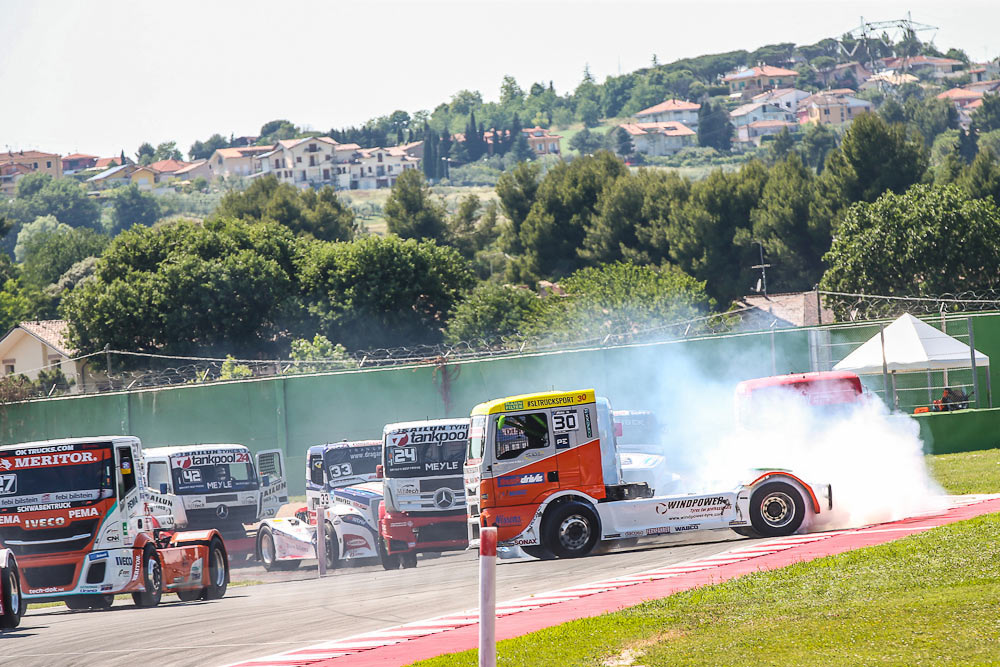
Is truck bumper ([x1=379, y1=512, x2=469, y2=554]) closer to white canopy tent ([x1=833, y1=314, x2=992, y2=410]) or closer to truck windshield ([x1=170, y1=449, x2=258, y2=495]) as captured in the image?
truck windshield ([x1=170, y1=449, x2=258, y2=495])

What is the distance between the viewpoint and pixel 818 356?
3400 cm

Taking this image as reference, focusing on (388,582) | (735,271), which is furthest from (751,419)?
(735,271)

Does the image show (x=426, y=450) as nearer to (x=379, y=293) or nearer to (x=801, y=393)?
(x=801, y=393)

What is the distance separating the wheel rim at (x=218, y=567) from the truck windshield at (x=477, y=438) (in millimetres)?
4330

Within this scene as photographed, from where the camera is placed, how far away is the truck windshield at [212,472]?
2631 cm

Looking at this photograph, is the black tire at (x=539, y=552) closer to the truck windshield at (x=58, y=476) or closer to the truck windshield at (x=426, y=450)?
the truck windshield at (x=426, y=450)

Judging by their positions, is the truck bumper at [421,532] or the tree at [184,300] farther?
the tree at [184,300]

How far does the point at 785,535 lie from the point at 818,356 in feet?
56.1

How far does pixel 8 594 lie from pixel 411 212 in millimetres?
86479

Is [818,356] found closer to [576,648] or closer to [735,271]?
[576,648]

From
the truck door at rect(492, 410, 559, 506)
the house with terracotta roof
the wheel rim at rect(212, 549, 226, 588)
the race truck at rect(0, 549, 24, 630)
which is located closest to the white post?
the race truck at rect(0, 549, 24, 630)

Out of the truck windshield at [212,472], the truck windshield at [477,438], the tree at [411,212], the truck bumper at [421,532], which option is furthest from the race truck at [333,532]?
the tree at [411,212]

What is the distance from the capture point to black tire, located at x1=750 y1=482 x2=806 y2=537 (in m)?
17.7

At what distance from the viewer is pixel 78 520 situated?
57.4 feet
